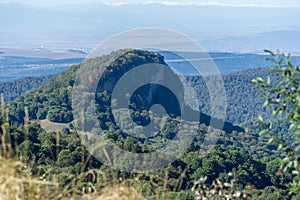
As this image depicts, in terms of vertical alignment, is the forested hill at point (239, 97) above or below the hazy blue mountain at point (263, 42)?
below

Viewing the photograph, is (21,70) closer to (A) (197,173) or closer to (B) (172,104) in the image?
(B) (172,104)

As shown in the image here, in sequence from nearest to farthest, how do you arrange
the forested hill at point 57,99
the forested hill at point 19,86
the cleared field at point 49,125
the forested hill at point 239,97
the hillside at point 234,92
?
the cleared field at point 49,125 → the forested hill at point 57,99 → the forested hill at point 19,86 → the hillside at point 234,92 → the forested hill at point 239,97

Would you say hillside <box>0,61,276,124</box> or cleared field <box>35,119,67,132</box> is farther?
hillside <box>0,61,276,124</box>

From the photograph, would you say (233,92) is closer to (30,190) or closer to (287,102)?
(287,102)

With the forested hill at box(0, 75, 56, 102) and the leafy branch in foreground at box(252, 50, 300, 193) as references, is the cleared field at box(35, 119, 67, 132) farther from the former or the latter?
the leafy branch in foreground at box(252, 50, 300, 193)

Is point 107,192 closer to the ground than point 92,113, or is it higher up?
higher up

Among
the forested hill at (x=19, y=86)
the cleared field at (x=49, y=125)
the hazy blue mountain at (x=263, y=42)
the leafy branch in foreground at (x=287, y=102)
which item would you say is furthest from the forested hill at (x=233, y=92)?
the hazy blue mountain at (x=263, y=42)

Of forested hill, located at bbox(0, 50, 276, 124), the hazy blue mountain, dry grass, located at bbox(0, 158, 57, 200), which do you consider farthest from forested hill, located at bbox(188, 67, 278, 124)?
the hazy blue mountain

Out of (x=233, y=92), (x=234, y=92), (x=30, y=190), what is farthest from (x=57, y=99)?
(x=30, y=190)

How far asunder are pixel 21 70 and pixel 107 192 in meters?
95.3

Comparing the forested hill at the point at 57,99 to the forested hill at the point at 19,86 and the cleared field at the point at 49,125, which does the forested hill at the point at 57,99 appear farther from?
the forested hill at the point at 19,86

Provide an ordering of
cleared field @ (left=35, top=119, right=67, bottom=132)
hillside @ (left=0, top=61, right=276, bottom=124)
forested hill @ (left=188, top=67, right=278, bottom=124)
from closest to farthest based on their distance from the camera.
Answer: cleared field @ (left=35, top=119, right=67, bottom=132), hillside @ (left=0, top=61, right=276, bottom=124), forested hill @ (left=188, top=67, right=278, bottom=124)

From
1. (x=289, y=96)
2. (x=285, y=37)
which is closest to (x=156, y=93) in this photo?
(x=289, y=96)

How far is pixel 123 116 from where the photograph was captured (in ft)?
125
